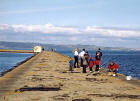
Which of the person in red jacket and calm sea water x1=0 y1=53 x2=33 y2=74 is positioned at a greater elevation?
the person in red jacket

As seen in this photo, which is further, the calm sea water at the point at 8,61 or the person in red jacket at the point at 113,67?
the calm sea water at the point at 8,61

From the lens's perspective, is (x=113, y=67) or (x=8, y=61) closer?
(x=113, y=67)

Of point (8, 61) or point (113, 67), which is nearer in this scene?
point (113, 67)

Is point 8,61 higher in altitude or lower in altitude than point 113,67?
lower

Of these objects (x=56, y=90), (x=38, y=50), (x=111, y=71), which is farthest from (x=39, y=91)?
(x=38, y=50)

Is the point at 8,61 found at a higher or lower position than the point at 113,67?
lower

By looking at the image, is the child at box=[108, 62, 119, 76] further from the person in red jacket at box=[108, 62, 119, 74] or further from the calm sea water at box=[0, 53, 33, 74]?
the calm sea water at box=[0, 53, 33, 74]

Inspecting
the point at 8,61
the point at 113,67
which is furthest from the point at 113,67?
the point at 8,61

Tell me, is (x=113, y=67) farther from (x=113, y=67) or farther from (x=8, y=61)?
(x=8, y=61)

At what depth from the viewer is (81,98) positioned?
483 inches

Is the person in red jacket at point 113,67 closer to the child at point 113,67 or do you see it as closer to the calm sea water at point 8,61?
the child at point 113,67

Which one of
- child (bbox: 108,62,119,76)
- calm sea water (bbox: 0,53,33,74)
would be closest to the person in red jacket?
child (bbox: 108,62,119,76)

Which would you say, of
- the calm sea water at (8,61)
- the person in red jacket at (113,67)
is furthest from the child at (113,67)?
the calm sea water at (8,61)

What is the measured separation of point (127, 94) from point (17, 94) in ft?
15.1
